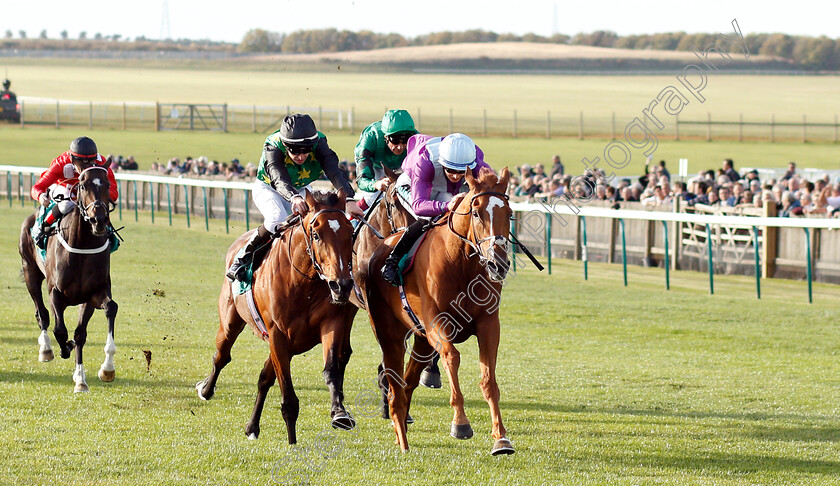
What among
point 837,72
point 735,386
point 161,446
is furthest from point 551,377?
point 837,72

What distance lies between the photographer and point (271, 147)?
636 cm

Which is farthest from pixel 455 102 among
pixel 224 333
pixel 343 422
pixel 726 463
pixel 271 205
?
A: pixel 343 422

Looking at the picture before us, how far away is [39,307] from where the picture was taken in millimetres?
9117

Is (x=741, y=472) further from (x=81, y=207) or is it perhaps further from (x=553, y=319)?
(x=553, y=319)

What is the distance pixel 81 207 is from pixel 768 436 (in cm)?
501

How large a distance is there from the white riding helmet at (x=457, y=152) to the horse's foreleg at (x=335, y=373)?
1132 mm

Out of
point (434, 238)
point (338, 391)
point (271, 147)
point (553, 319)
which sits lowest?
point (553, 319)

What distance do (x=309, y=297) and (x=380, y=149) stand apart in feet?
6.64

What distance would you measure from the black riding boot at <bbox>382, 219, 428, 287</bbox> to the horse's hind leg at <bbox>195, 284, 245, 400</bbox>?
131 cm

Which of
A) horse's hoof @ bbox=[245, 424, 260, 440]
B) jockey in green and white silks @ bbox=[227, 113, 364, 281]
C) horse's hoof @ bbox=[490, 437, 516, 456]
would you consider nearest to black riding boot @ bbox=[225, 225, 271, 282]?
jockey in green and white silks @ bbox=[227, 113, 364, 281]

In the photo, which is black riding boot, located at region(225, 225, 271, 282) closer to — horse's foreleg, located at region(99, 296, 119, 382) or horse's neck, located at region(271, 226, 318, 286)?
horse's neck, located at region(271, 226, 318, 286)

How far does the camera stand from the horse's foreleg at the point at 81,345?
752 centimetres

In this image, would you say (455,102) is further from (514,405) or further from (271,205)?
(271,205)

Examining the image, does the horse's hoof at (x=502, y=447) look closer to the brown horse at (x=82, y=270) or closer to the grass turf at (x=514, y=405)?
the grass turf at (x=514, y=405)
